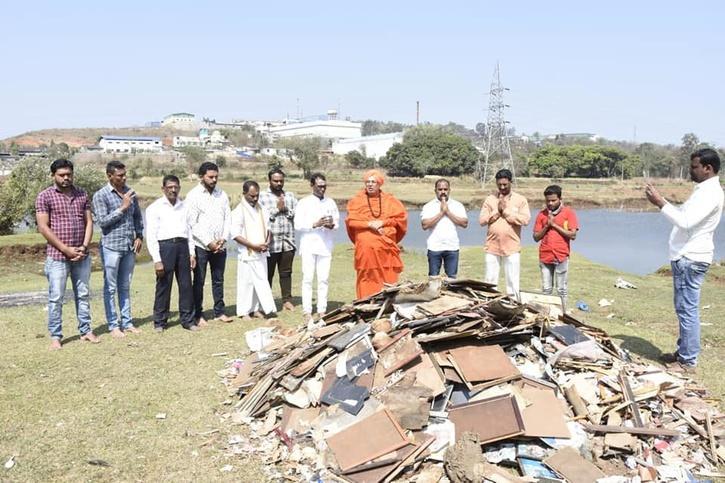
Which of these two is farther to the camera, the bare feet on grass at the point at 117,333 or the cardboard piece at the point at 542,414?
the bare feet on grass at the point at 117,333

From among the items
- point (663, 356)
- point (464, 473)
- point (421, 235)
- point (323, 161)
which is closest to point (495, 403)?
point (464, 473)

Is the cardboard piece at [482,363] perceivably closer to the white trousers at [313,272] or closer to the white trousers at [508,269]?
the white trousers at [508,269]

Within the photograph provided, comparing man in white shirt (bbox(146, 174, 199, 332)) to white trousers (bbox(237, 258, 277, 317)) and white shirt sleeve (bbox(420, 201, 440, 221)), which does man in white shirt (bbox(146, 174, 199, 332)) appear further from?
white shirt sleeve (bbox(420, 201, 440, 221))

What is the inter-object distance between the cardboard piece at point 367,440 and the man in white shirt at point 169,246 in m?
4.29

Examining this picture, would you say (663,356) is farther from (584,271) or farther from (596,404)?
(584,271)

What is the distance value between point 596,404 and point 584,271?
35.2 ft

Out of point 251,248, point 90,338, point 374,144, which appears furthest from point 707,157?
point 374,144

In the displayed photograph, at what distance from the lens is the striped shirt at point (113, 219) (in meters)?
7.35

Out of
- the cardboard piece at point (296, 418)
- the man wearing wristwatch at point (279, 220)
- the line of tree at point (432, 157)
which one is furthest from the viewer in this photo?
the line of tree at point (432, 157)

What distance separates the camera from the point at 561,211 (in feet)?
26.3

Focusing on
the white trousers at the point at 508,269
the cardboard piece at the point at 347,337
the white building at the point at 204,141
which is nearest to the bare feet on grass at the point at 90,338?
the cardboard piece at the point at 347,337

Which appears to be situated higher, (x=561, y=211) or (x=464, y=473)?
(x=561, y=211)

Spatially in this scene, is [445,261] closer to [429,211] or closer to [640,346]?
[429,211]

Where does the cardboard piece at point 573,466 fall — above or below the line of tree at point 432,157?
below
